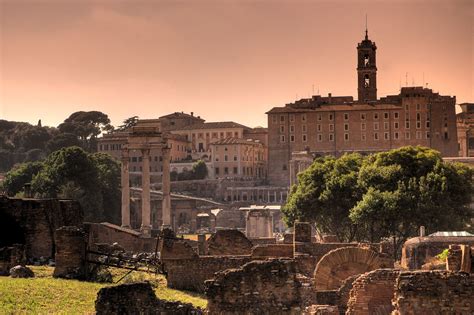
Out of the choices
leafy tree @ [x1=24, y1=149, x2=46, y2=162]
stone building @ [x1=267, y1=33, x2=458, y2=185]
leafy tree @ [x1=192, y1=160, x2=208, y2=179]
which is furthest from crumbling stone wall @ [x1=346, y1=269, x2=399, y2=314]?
leafy tree @ [x1=24, y1=149, x2=46, y2=162]

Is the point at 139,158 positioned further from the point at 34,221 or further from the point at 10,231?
the point at 10,231

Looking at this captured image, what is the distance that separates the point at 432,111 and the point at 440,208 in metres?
89.3

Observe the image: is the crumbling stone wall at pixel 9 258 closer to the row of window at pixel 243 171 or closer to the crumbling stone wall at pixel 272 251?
the crumbling stone wall at pixel 272 251

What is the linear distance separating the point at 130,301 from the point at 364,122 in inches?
5285

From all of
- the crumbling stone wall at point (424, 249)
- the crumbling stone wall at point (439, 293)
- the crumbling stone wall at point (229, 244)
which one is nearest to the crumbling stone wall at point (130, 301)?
the crumbling stone wall at point (439, 293)

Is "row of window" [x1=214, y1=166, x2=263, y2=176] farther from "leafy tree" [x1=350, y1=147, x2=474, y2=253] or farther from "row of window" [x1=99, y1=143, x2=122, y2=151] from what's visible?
"leafy tree" [x1=350, y1=147, x2=474, y2=253]

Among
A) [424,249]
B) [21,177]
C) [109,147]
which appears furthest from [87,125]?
[424,249]

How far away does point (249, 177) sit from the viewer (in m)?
160

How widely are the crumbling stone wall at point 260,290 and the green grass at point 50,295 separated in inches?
161

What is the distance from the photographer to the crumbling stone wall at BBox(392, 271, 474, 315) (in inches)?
415

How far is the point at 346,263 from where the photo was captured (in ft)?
65.7

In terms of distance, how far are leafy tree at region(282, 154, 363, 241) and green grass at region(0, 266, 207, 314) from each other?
4010cm

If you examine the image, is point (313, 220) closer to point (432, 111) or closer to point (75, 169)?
point (75, 169)

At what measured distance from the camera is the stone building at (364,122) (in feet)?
470
